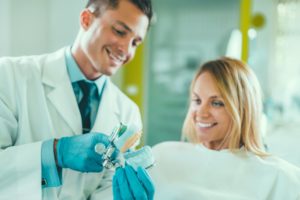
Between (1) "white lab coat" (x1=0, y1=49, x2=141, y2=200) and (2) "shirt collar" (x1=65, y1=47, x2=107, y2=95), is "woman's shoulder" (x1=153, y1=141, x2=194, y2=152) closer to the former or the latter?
(1) "white lab coat" (x1=0, y1=49, x2=141, y2=200)

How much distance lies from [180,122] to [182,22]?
32.5 inches

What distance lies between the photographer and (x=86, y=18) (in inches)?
44.1

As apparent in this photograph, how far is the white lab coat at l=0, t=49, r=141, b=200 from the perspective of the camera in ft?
3.29

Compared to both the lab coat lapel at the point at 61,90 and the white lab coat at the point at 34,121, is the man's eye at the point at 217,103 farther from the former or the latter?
the lab coat lapel at the point at 61,90

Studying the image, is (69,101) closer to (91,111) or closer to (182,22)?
(91,111)

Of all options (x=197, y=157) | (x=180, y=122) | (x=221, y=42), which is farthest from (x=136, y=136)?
(x=221, y=42)

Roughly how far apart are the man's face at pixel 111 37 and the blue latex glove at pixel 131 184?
35cm

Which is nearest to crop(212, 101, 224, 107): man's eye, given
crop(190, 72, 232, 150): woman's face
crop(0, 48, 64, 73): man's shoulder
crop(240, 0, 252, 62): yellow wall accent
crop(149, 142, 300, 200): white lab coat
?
crop(190, 72, 232, 150): woman's face

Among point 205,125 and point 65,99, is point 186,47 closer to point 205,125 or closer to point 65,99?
point 205,125

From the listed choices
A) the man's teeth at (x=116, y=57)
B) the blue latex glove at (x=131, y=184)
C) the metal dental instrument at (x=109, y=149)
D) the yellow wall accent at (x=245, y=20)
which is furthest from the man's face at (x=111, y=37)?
the yellow wall accent at (x=245, y=20)

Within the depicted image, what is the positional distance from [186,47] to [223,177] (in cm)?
158

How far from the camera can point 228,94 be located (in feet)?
4.19

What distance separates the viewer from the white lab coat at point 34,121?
100cm

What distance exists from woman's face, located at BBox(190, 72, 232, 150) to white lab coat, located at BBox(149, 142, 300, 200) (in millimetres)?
71
